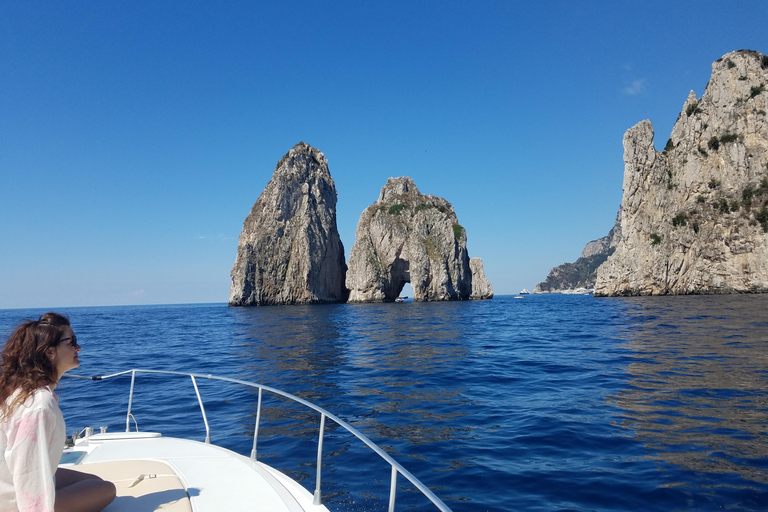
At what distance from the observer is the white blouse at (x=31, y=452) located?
2.51 m

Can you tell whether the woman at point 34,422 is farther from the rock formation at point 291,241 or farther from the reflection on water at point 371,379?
the rock formation at point 291,241

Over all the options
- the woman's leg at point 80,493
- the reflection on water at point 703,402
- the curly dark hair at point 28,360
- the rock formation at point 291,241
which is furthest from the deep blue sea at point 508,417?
the rock formation at point 291,241

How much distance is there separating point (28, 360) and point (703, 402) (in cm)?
1142

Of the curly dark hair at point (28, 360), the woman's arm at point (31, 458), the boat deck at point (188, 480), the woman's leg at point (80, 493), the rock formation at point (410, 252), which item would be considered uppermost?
the rock formation at point (410, 252)

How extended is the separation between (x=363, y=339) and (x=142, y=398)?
1346 cm

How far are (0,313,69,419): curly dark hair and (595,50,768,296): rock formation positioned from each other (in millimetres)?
79104

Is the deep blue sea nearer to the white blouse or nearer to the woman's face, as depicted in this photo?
the woman's face

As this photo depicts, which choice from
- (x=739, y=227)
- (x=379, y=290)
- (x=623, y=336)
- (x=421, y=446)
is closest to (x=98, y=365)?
(x=421, y=446)

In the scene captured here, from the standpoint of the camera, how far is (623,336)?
20750 mm

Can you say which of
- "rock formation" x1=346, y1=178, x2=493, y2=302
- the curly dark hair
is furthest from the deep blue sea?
"rock formation" x1=346, y1=178, x2=493, y2=302

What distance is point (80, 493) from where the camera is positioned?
2.97 meters

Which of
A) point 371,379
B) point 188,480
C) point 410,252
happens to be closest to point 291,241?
point 410,252

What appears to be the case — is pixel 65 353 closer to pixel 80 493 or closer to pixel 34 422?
pixel 34 422

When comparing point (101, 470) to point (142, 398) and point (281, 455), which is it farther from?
point (142, 398)
